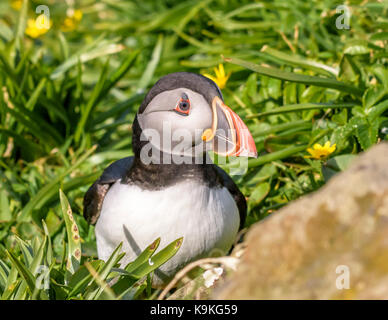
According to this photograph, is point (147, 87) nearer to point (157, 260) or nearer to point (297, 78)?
point (297, 78)

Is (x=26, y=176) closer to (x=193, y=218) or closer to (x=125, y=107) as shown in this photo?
(x=125, y=107)

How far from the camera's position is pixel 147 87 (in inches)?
186

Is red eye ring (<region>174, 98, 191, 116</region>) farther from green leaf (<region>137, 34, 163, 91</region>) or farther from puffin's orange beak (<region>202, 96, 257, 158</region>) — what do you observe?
green leaf (<region>137, 34, 163, 91</region>)

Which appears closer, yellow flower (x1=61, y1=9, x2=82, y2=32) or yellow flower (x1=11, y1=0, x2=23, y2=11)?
yellow flower (x1=61, y1=9, x2=82, y2=32)

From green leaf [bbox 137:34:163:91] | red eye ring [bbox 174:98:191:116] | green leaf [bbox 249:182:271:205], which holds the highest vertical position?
red eye ring [bbox 174:98:191:116]

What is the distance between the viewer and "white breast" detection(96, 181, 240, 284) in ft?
8.04

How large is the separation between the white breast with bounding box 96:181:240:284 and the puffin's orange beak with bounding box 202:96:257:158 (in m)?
0.21

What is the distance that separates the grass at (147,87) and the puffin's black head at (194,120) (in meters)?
0.45

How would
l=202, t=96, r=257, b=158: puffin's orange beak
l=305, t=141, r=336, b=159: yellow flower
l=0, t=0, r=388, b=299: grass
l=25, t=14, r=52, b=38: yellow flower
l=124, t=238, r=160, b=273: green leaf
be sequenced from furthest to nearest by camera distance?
1. l=25, t=14, r=52, b=38: yellow flower
2. l=305, t=141, r=336, b=159: yellow flower
3. l=0, t=0, r=388, b=299: grass
4. l=202, t=96, r=257, b=158: puffin's orange beak
5. l=124, t=238, r=160, b=273: green leaf

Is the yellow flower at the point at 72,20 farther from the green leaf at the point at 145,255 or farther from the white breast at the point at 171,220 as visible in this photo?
the green leaf at the point at 145,255

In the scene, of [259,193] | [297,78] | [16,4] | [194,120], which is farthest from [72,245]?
[16,4]

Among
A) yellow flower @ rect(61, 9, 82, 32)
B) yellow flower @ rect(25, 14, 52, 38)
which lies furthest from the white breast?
yellow flower @ rect(61, 9, 82, 32)

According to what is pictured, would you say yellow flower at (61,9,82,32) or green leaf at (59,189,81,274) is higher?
yellow flower at (61,9,82,32)

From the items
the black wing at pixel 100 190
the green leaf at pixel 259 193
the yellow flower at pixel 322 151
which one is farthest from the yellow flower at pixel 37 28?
the yellow flower at pixel 322 151
